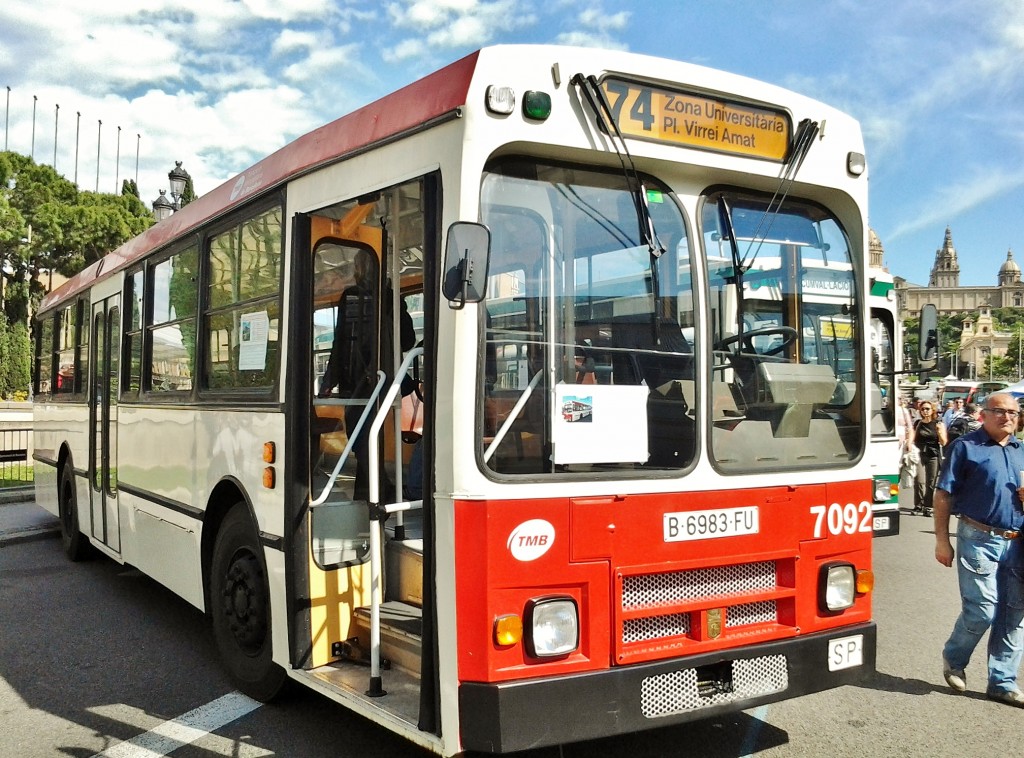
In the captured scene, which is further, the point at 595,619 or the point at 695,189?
the point at 695,189

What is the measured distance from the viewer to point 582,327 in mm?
3664

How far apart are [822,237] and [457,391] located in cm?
201

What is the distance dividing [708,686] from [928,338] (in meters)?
3.29

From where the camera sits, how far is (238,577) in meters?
5.06

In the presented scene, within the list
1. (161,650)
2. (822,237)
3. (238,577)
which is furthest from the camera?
(161,650)

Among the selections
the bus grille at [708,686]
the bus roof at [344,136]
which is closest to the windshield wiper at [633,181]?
the bus roof at [344,136]

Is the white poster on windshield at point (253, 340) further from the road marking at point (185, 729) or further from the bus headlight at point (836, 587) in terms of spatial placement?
the bus headlight at point (836, 587)

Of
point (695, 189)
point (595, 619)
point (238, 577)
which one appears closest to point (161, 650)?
point (238, 577)

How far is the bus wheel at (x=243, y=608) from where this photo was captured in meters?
4.85

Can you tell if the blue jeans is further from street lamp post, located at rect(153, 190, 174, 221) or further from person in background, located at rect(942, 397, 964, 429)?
person in background, located at rect(942, 397, 964, 429)

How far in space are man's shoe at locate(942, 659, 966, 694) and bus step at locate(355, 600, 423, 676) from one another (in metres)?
3.23

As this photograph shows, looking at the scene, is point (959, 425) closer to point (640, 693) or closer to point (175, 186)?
point (175, 186)

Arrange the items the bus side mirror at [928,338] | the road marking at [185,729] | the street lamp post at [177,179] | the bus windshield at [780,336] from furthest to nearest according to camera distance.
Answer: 1. the street lamp post at [177,179]
2. the bus side mirror at [928,338]
3. the road marking at [185,729]
4. the bus windshield at [780,336]

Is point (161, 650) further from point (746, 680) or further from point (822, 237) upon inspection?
point (822, 237)
